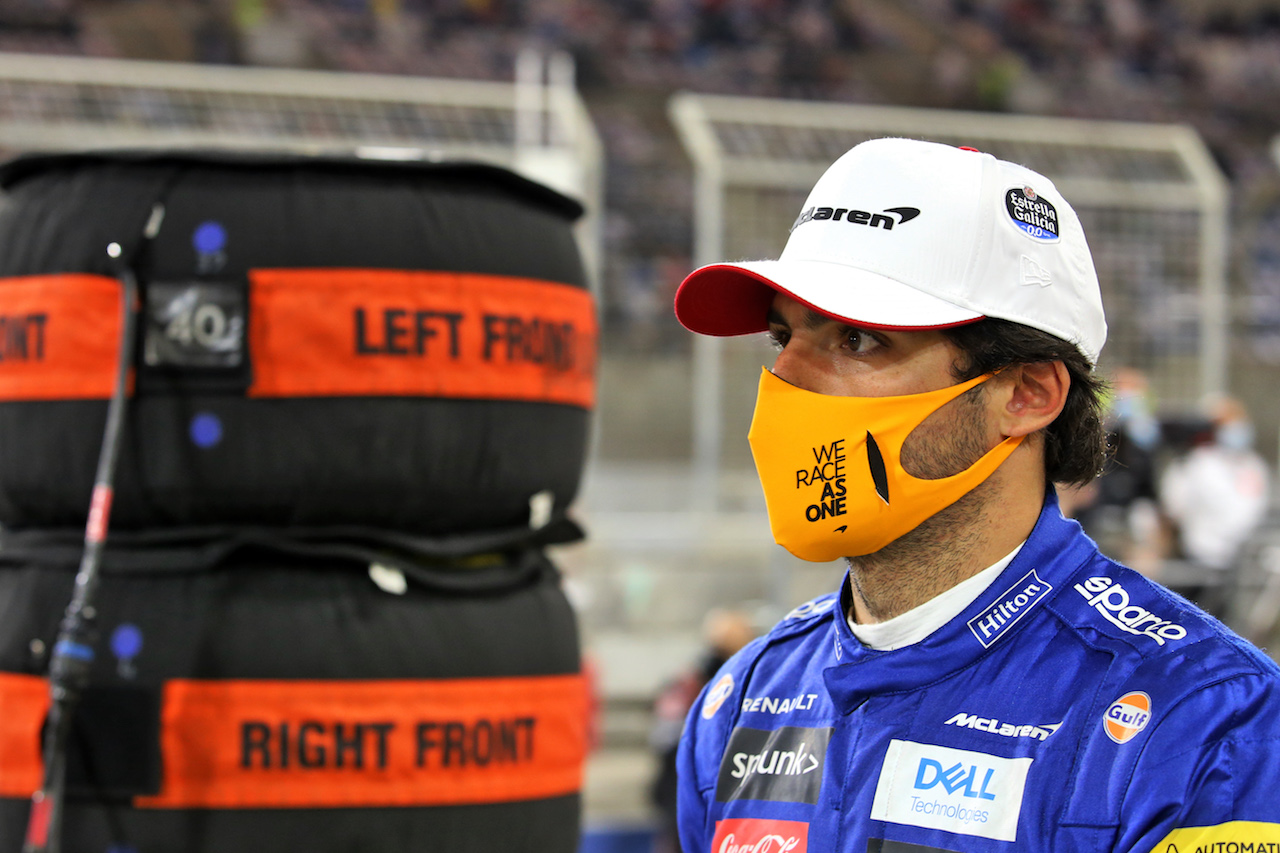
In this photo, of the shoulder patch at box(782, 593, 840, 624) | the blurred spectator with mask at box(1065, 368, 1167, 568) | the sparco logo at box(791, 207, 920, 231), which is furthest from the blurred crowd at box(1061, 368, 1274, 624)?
the sparco logo at box(791, 207, 920, 231)

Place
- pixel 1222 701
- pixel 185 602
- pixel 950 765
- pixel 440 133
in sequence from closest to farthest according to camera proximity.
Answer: pixel 1222 701 < pixel 950 765 < pixel 185 602 < pixel 440 133

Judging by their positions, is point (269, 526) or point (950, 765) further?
point (269, 526)

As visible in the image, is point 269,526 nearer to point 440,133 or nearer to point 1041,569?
point 1041,569

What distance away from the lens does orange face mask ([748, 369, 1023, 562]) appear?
1572 millimetres

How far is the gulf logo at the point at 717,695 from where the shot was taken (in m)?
1.82

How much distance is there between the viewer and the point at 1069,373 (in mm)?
1630

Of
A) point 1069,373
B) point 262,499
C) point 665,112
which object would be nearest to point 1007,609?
point 1069,373

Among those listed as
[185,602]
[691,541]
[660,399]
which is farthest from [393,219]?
[660,399]

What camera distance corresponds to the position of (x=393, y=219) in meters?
2.26

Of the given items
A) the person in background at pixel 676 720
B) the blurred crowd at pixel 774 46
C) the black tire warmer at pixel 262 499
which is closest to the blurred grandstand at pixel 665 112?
the blurred crowd at pixel 774 46

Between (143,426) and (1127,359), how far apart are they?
6.82 meters

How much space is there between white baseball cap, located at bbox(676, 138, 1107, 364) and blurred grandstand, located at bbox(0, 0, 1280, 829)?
16.6ft

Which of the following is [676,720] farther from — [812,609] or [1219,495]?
[812,609]

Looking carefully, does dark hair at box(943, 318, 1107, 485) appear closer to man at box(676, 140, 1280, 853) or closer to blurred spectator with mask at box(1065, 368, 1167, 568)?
man at box(676, 140, 1280, 853)
